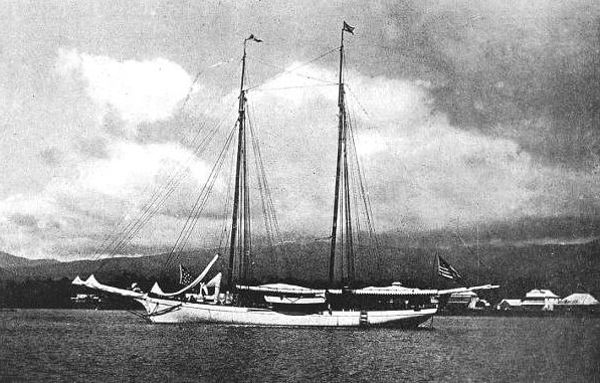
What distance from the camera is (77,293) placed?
104 m

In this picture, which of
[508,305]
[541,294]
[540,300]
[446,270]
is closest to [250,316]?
[446,270]

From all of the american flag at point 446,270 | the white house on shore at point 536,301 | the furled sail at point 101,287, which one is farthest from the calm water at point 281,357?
the white house on shore at point 536,301

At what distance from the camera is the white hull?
42.3 m

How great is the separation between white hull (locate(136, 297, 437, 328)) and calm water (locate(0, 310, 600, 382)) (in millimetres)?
1249

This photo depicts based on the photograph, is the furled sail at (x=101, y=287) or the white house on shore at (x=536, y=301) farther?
the white house on shore at (x=536, y=301)

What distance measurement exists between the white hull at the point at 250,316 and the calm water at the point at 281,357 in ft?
4.10

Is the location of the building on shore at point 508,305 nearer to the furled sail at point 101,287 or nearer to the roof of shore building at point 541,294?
the roof of shore building at point 541,294

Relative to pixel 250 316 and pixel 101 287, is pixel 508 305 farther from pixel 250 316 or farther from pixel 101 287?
pixel 101 287

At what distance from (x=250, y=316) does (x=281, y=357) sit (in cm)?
1445

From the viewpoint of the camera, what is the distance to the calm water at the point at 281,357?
23516 mm

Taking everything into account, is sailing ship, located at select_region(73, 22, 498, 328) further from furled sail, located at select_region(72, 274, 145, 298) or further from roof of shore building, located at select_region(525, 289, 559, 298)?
roof of shore building, located at select_region(525, 289, 559, 298)

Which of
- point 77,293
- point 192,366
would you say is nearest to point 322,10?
point 192,366

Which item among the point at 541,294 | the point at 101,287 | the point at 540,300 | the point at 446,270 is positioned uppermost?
the point at 446,270

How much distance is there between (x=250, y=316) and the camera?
139 feet
